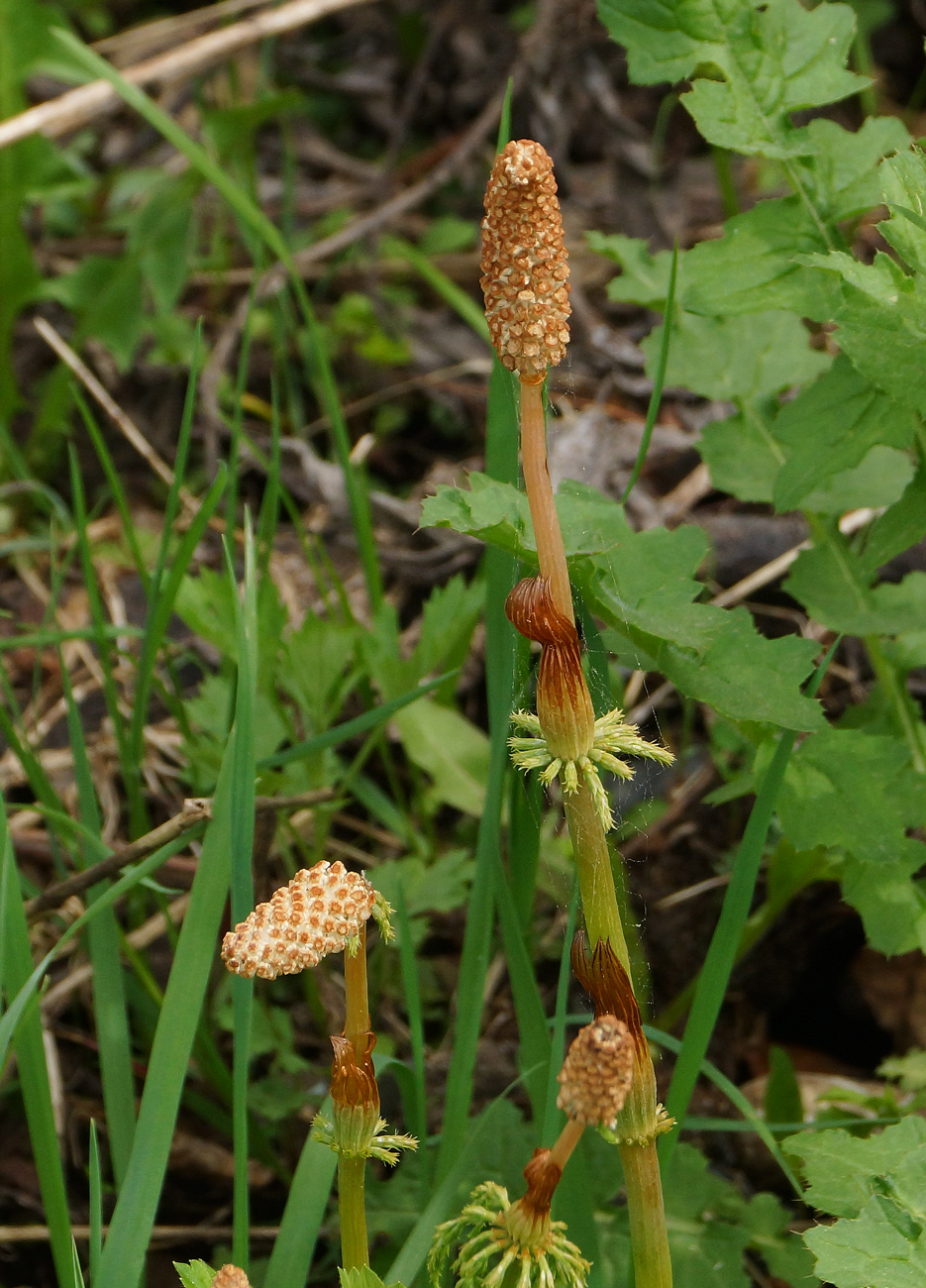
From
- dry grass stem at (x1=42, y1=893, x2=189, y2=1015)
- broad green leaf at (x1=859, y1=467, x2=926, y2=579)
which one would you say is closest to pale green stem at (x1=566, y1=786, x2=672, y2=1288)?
broad green leaf at (x1=859, y1=467, x2=926, y2=579)

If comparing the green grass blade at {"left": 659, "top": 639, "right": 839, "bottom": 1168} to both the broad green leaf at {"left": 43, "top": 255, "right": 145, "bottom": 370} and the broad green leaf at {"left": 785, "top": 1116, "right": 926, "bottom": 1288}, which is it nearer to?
the broad green leaf at {"left": 785, "top": 1116, "right": 926, "bottom": 1288}

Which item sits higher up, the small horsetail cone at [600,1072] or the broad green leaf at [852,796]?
the small horsetail cone at [600,1072]

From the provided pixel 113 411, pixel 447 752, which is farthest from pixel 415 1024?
pixel 113 411

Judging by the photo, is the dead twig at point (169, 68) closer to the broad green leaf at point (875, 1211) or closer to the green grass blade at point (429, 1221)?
the green grass blade at point (429, 1221)

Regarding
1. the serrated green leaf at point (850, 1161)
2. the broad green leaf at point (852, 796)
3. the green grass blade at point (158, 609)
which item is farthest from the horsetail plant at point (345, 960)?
the green grass blade at point (158, 609)

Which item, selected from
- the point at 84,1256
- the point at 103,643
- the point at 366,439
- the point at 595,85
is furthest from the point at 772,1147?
the point at 595,85
